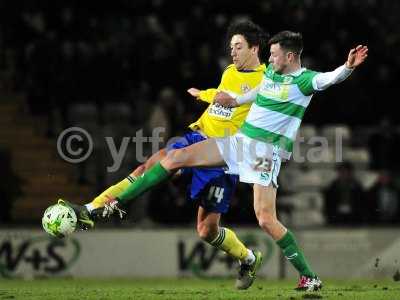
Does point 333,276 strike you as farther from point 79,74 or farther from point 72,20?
point 72,20

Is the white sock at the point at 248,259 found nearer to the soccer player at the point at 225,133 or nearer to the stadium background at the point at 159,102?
Answer: the soccer player at the point at 225,133

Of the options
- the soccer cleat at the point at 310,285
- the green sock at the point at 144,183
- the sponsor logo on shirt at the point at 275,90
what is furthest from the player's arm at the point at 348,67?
the soccer cleat at the point at 310,285

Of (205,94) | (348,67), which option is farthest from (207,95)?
(348,67)

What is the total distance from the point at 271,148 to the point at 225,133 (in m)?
0.84

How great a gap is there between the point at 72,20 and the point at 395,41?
245 inches

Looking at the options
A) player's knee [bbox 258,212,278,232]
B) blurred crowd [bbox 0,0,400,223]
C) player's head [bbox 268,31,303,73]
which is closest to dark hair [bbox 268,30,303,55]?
player's head [bbox 268,31,303,73]

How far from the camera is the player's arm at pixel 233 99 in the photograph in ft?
31.5

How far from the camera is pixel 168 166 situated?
31.0 ft

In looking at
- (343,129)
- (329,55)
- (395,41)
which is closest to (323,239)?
(343,129)

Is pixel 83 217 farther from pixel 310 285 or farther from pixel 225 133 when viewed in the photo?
pixel 310 285

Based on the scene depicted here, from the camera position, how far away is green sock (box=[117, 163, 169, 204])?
941cm

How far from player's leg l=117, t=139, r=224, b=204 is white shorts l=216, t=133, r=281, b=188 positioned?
19 centimetres

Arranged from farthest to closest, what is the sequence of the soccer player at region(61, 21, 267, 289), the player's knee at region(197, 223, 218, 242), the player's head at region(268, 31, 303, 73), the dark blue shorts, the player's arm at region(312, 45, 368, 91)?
1. the player's knee at region(197, 223, 218, 242)
2. the dark blue shorts
3. the soccer player at region(61, 21, 267, 289)
4. the player's head at region(268, 31, 303, 73)
5. the player's arm at region(312, 45, 368, 91)

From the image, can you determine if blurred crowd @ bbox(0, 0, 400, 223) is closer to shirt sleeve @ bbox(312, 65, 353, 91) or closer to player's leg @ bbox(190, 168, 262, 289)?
player's leg @ bbox(190, 168, 262, 289)
